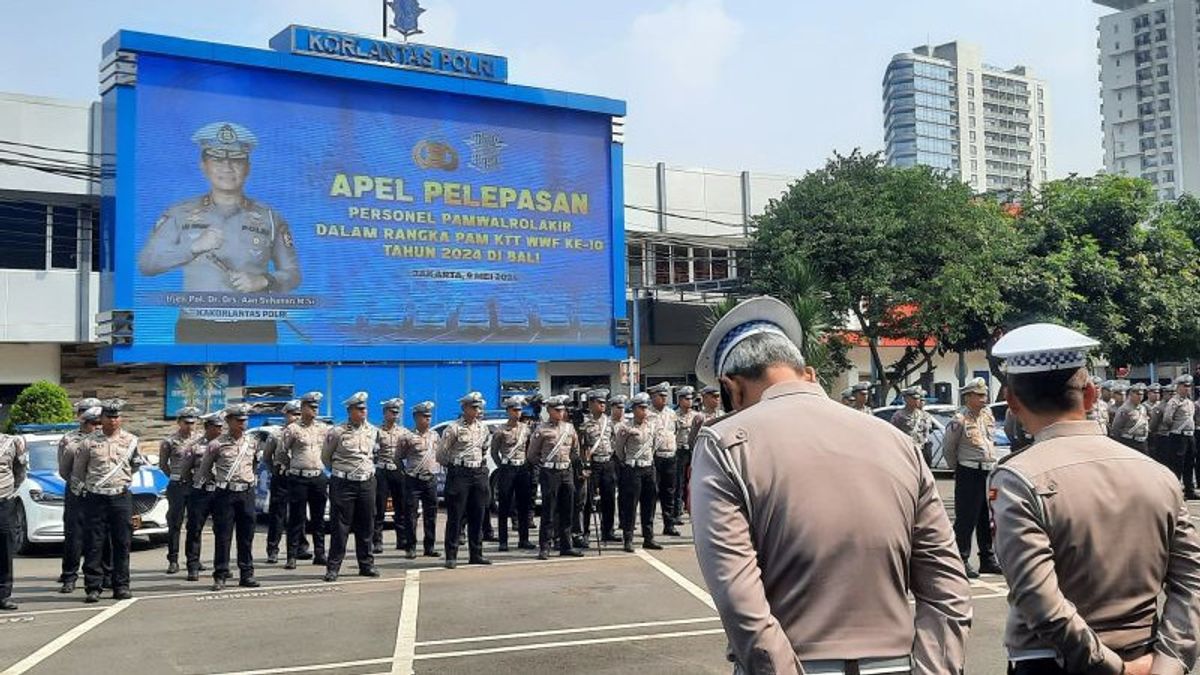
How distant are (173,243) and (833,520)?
23.5m

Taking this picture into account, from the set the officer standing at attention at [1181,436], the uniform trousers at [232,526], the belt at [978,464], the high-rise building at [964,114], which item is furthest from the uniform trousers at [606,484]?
the high-rise building at [964,114]

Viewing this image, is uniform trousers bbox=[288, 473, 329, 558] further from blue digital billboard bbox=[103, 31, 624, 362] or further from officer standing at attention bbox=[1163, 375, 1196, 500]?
officer standing at attention bbox=[1163, 375, 1196, 500]

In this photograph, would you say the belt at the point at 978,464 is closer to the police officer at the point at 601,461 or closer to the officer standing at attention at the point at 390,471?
the police officer at the point at 601,461

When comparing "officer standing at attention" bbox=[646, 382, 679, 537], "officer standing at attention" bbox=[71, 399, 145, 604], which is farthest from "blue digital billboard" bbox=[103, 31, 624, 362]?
"officer standing at attention" bbox=[71, 399, 145, 604]

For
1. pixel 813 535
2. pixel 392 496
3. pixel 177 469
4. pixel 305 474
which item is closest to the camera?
pixel 813 535

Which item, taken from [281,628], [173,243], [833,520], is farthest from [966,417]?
[173,243]

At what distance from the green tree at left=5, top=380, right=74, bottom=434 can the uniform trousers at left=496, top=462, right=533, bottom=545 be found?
39.9ft

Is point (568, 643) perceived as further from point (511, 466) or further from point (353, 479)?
point (511, 466)

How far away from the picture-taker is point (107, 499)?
37.0 ft

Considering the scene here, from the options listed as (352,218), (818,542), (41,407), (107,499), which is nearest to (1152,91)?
(352,218)

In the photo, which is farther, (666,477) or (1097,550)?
(666,477)

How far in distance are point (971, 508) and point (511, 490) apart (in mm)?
5767

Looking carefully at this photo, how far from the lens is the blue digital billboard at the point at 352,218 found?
2409cm

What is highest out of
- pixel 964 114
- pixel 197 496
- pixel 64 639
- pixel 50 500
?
pixel 964 114
